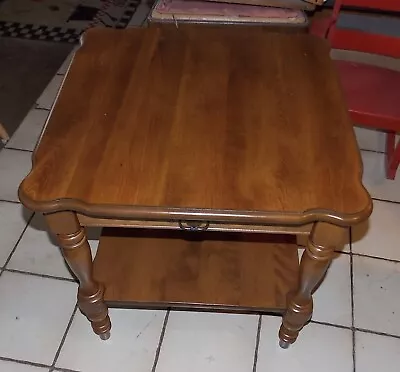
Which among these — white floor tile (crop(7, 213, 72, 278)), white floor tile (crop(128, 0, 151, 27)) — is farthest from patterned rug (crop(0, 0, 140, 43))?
white floor tile (crop(7, 213, 72, 278))

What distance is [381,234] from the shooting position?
5.68 feet

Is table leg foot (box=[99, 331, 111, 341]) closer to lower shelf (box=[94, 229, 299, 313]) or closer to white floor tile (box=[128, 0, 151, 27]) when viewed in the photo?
lower shelf (box=[94, 229, 299, 313])

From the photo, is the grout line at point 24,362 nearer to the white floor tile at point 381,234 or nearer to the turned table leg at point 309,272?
the turned table leg at point 309,272

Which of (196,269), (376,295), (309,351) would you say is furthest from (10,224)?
(376,295)

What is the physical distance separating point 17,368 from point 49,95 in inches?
47.9

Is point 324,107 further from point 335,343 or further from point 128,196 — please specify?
point 335,343

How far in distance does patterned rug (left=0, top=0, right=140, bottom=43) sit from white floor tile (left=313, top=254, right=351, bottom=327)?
5.53 ft

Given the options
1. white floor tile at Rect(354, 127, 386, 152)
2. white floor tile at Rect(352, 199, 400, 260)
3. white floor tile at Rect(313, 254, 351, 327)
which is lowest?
white floor tile at Rect(313, 254, 351, 327)

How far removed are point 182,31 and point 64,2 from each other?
5.34 ft

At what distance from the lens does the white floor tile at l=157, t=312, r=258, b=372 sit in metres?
1.42

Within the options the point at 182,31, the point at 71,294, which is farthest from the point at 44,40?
the point at 71,294

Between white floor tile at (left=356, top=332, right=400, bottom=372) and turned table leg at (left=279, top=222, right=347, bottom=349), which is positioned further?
white floor tile at (left=356, top=332, right=400, bottom=372)

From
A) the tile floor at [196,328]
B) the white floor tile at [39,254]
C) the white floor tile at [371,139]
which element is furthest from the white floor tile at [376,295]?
the white floor tile at [39,254]

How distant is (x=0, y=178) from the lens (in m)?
1.91
